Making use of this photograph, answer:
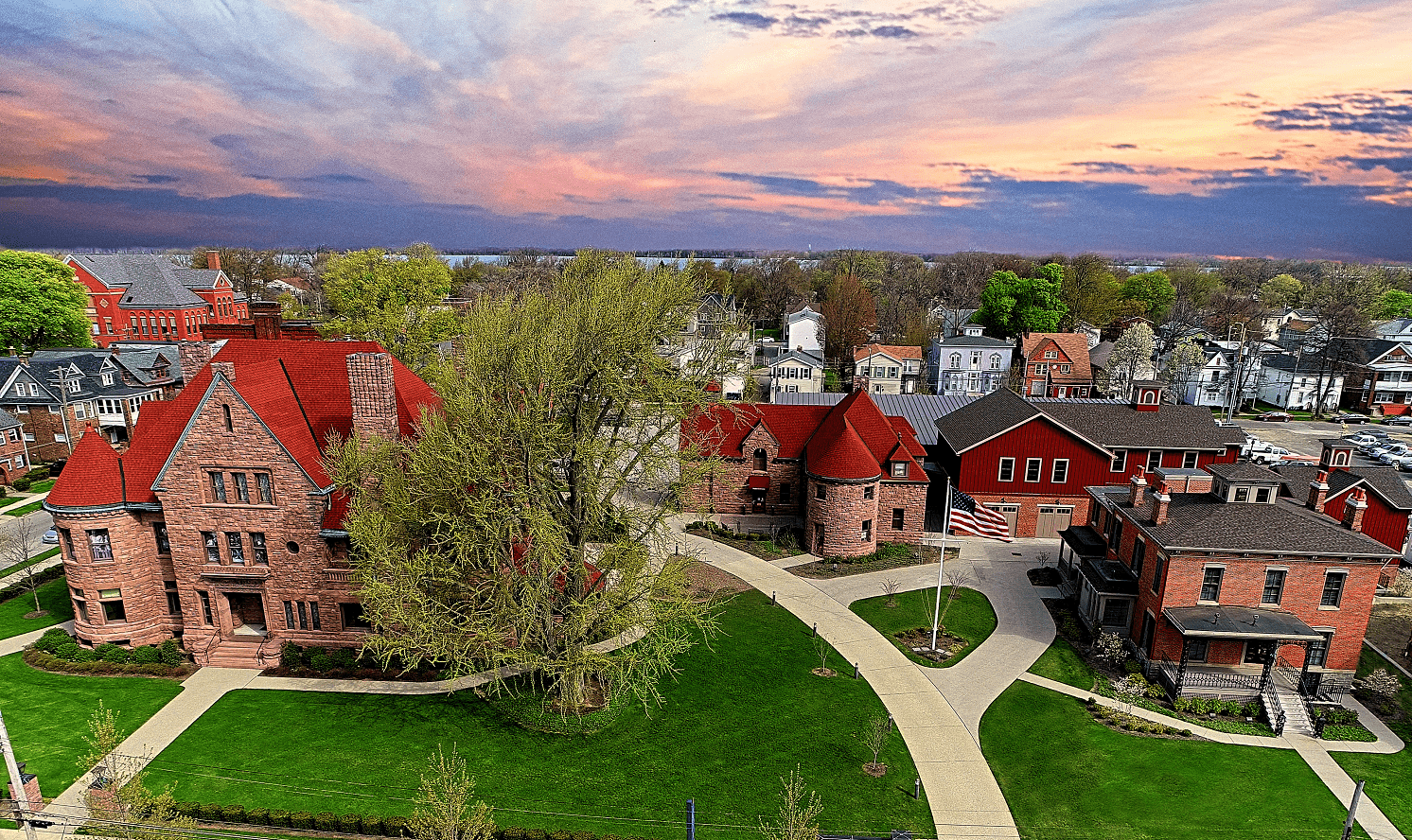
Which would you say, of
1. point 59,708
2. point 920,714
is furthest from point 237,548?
point 920,714

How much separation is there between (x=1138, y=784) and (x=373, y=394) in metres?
34.6

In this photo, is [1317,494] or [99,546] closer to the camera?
[99,546]

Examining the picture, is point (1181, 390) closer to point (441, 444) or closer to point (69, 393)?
point (441, 444)

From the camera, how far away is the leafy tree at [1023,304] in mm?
103250

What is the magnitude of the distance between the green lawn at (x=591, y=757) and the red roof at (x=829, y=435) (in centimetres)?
1591

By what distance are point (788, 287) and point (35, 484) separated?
13215 centimetres

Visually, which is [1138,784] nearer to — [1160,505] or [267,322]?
[1160,505]

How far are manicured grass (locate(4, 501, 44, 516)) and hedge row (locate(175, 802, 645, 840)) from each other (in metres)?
43.0

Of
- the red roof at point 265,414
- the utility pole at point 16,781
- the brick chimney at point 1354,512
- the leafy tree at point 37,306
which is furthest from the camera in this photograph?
the leafy tree at point 37,306

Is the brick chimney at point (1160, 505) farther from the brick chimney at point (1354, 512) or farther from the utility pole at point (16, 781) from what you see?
the utility pole at point (16, 781)

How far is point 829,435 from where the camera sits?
47.2 m

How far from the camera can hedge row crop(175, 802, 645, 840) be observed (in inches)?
884

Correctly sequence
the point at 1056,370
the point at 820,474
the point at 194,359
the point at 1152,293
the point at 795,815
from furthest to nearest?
the point at 1152,293 < the point at 1056,370 < the point at 820,474 < the point at 194,359 < the point at 795,815

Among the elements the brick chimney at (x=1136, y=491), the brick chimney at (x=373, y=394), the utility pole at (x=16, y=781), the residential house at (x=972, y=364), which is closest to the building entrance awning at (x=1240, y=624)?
the brick chimney at (x=1136, y=491)
